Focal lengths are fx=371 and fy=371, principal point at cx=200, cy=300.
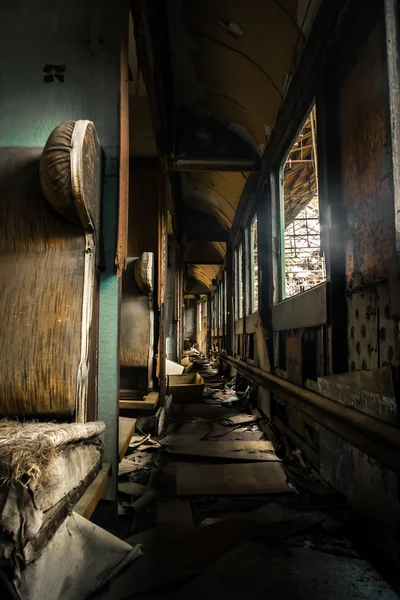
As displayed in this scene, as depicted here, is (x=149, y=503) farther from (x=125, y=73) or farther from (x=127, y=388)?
(x=125, y=73)

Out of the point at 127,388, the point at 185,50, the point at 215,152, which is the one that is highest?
the point at 185,50

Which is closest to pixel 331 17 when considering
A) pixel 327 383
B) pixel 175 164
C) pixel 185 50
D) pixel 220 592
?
→ pixel 185 50

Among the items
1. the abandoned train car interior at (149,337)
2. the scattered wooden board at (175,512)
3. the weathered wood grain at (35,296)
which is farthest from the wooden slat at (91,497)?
the scattered wooden board at (175,512)

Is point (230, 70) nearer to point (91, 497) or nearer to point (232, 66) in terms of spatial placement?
point (232, 66)

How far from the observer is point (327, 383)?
7.98 ft

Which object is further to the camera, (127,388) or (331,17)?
(127,388)

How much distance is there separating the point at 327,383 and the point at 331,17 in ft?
7.63

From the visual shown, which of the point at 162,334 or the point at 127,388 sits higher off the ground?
the point at 162,334

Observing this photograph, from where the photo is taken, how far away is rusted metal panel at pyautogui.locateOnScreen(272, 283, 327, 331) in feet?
8.43

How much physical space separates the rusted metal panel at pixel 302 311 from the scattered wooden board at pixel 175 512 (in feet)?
4.91

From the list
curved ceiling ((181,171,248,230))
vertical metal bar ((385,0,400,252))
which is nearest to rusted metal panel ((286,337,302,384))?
vertical metal bar ((385,0,400,252))

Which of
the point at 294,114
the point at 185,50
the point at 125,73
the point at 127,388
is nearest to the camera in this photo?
the point at 125,73

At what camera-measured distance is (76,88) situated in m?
1.73

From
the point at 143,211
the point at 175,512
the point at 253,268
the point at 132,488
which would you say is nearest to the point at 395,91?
the point at 175,512
